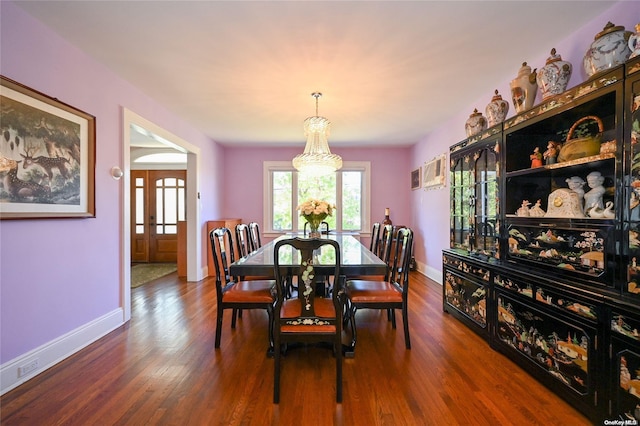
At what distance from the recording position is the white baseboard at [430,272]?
4719 millimetres

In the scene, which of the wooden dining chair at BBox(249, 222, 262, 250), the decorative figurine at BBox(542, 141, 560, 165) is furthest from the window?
the decorative figurine at BBox(542, 141, 560, 165)

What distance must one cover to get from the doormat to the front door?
0.34 meters

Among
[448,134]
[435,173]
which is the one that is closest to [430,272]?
[435,173]

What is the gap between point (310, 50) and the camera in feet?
7.80

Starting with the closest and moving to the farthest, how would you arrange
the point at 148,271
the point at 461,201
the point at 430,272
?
the point at 461,201, the point at 430,272, the point at 148,271

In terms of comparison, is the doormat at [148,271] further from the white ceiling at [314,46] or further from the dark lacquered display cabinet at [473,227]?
the dark lacquered display cabinet at [473,227]

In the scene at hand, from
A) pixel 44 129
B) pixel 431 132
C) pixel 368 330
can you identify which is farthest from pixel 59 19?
pixel 431 132

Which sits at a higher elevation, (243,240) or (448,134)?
(448,134)

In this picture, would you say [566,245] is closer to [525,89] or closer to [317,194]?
[525,89]

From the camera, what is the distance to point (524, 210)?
2.30 m

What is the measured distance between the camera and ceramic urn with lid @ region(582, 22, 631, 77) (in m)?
1.62

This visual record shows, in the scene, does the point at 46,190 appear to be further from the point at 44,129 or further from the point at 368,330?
the point at 368,330

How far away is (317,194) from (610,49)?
4.90 meters

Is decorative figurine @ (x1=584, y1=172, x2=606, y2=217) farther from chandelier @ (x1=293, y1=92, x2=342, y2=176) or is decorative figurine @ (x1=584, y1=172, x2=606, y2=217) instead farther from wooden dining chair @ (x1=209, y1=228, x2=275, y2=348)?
chandelier @ (x1=293, y1=92, x2=342, y2=176)
